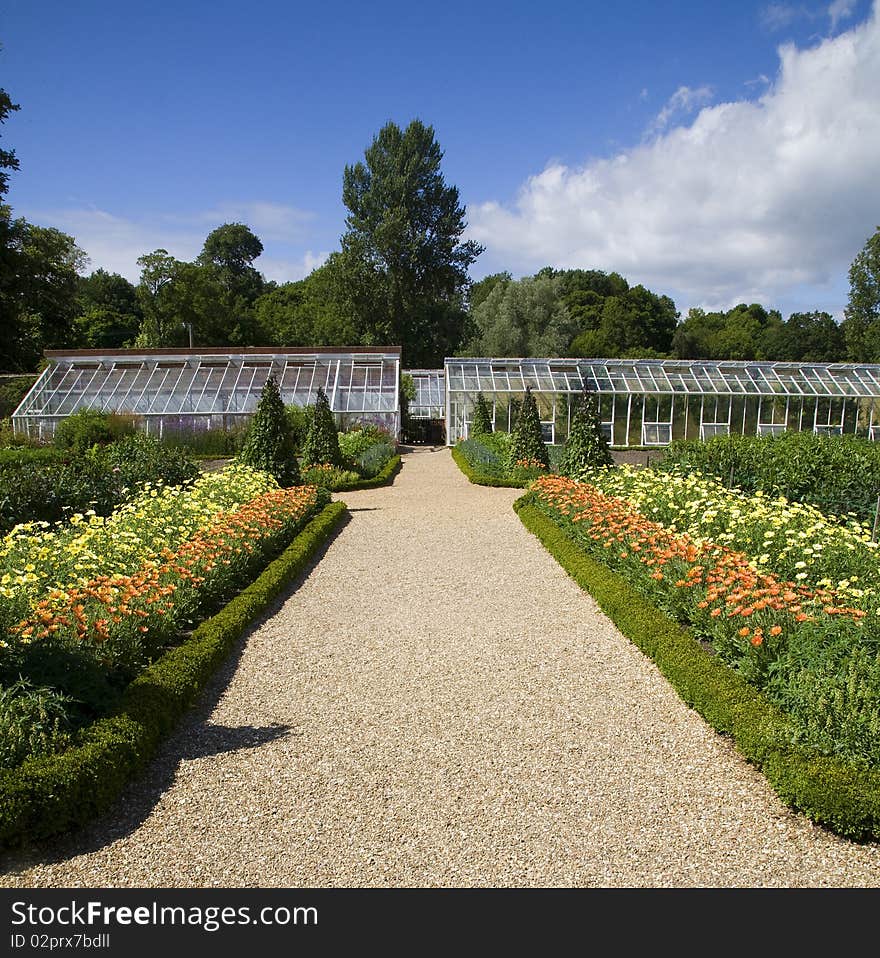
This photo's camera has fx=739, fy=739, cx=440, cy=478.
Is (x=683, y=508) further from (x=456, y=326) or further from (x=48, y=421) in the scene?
(x=456, y=326)

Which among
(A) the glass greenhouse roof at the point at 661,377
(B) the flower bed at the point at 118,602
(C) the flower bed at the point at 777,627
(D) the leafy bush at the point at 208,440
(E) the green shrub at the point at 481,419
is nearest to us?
(C) the flower bed at the point at 777,627

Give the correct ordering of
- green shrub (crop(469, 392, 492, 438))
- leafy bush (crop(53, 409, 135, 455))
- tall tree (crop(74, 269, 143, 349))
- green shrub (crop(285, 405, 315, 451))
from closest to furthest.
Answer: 1. leafy bush (crop(53, 409, 135, 455))
2. green shrub (crop(285, 405, 315, 451))
3. green shrub (crop(469, 392, 492, 438))
4. tall tree (crop(74, 269, 143, 349))

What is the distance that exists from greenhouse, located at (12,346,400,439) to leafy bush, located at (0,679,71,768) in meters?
22.1

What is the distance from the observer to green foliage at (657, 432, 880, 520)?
11.0 meters

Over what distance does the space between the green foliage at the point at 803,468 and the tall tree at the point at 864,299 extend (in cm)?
3787

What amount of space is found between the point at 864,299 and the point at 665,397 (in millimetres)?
26269

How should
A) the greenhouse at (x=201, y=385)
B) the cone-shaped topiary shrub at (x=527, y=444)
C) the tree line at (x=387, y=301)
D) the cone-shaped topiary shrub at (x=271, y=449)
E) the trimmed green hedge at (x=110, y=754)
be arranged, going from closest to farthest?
1. the trimmed green hedge at (x=110, y=754)
2. the cone-shaped topiary shrub at (x=271, y=449)
3. the cone-shaped topiary shrub at (x=527, y=444)
4. the greenhouse at (x=201, y=385)
5. the tree line at (x=387, y=301)

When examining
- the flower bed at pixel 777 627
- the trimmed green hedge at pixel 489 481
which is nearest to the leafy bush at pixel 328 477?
the trimmed green hedge at pixel 489 481

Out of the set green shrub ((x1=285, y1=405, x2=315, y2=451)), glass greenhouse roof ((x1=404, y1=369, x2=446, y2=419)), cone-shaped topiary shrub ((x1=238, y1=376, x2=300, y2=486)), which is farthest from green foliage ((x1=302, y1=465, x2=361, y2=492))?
glass greenhouse roof ((x1=404, y1=369, x2=446, y2=419))

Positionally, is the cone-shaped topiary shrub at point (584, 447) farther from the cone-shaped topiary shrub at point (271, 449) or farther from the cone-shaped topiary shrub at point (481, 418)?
the cone-shaped topiary shrub at point (481, 418)

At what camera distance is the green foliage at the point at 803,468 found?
36.0ft

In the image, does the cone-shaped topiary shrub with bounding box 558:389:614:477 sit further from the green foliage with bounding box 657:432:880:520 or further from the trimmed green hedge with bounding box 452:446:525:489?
the trimmed green hedge with bounding box 452:446:525:489

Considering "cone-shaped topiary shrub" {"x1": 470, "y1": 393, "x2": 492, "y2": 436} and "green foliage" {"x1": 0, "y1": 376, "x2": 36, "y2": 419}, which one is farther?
"green foliage" {"x1": 0, "y1": 376, "x2": 36, "y2": 419}
